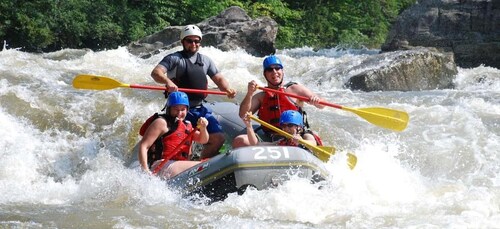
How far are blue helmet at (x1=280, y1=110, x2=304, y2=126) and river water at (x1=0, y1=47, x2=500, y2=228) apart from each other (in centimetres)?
42

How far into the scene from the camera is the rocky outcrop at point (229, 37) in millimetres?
16516

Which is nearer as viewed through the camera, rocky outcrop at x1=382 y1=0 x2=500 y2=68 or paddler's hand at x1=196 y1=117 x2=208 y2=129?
paddler's hand at x1=196 y1=117 x2=208 y2=129

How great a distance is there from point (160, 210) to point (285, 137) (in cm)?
137

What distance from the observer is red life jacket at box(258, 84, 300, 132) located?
22.7 ft

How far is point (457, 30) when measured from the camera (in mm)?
16703

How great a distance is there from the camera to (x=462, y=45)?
1642cm

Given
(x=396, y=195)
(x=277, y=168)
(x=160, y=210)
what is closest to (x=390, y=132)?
(x=396, y=195)

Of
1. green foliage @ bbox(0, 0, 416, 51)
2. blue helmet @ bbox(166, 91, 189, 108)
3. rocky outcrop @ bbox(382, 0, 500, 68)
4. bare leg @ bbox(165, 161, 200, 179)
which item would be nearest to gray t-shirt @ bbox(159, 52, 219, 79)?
blue helmet @ bbox(166, 91, 189, 108)

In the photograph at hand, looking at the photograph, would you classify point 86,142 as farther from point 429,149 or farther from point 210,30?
point 210,30

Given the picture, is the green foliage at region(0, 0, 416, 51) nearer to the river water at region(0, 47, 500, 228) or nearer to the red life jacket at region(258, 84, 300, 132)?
the river water at region(0, 47, 500, 228)

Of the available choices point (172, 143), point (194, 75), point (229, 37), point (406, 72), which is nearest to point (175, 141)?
point (172, 143)

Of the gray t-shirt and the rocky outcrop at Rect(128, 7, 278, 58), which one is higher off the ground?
the gray t-shirt

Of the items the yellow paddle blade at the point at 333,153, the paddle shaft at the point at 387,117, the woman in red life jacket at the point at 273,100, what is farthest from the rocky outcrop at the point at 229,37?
the yellow paddle blade at the point at 333,153

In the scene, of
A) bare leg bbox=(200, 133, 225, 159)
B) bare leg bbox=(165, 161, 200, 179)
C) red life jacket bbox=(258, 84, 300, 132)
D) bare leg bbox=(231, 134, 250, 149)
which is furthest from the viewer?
bare leg bbox=(200, 133, 225, 159)
